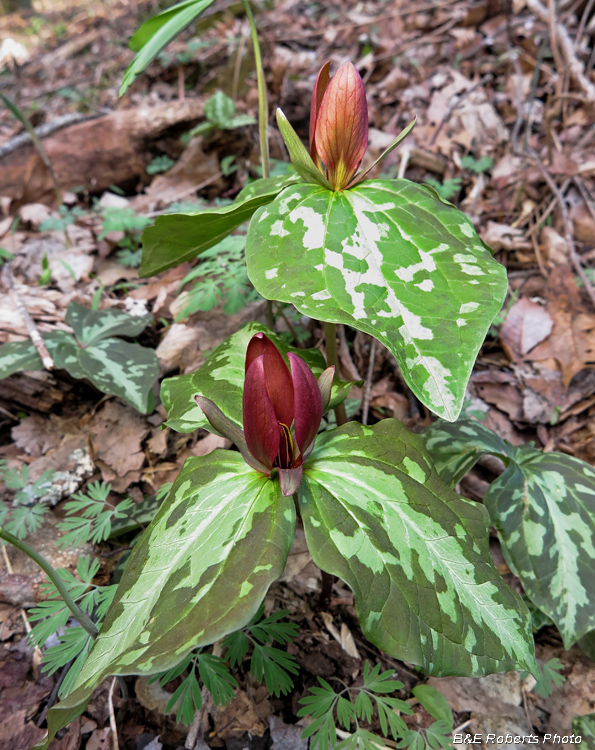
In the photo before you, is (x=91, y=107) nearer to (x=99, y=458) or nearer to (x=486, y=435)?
(x=99, y=458)

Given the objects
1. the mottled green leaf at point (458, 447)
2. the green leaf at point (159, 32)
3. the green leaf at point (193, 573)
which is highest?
the green leaf at point (159, 32)

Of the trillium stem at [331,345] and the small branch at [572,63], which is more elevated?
the small branch at [572,63]

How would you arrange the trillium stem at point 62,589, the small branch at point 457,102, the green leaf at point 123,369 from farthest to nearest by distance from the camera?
the small branch at point 457,102 → the green leaf at point 123,369 → the trillium stem at point 62,589

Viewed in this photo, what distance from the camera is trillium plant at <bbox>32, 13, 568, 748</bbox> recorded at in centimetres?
85

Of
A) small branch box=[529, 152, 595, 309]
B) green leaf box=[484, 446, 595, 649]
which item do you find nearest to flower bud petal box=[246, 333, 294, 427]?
green leaf box=[484, 446, 595, 649]

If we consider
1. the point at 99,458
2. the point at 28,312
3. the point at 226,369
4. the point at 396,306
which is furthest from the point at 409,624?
the point at 28,312

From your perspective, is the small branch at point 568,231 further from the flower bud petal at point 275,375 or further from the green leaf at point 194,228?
the flower bud petal at point 275,375

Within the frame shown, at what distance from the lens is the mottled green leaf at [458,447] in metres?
1.36

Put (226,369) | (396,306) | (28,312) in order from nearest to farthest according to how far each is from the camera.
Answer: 1. (396,306)
2. (226,369)
3. (28,312)

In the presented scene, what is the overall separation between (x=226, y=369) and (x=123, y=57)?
5.86 m

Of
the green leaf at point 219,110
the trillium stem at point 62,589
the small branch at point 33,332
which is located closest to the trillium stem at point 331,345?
the trillium stem at point 62,589

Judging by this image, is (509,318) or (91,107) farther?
(91,107)

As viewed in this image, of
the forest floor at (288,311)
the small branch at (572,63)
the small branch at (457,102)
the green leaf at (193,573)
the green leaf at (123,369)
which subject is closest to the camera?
the green leaf at (193,573)

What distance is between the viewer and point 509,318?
86.1 inches
